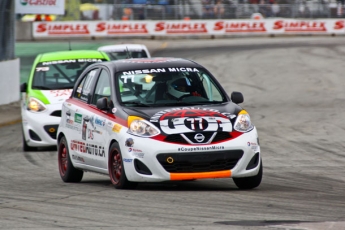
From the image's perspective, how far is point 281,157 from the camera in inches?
539

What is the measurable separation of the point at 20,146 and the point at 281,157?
17.2 feet

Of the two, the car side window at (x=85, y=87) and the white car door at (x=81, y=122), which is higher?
the car side window at (x=85, y=87)

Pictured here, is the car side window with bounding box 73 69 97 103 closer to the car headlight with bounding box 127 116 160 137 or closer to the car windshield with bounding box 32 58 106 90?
the car headlight with bounding box 127 116 160 137

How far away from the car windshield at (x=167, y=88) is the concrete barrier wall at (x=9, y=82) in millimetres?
14048

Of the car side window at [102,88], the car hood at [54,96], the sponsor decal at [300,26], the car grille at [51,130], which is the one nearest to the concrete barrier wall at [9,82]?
the car hood at [54,96]

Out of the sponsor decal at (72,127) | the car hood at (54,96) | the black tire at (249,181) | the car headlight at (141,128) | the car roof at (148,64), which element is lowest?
the car hood at (54,96)

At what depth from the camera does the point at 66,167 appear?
1138 centimetres

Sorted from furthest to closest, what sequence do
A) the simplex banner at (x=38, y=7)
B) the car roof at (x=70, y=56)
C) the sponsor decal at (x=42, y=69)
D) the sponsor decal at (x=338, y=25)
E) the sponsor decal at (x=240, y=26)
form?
1. the sponsor decal at (x=240, y=26)
2. the sponsor decal at (x=338, y=25)
3. the simplex banner at (x=38, y=7)
4. the car roof at (x=70, y=56)
5. the sponsor decal at (x=42, y=69)

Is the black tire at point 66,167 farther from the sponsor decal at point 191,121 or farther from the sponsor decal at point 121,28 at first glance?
the sponsor decal at point 121,28

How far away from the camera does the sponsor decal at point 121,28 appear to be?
51.7 m

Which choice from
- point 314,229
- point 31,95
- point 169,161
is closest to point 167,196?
point 169,161

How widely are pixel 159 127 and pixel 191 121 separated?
1.10 ft

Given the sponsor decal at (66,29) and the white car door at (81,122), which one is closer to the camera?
the white car door at (81,122)

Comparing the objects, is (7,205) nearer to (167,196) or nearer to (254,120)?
(167,196)
